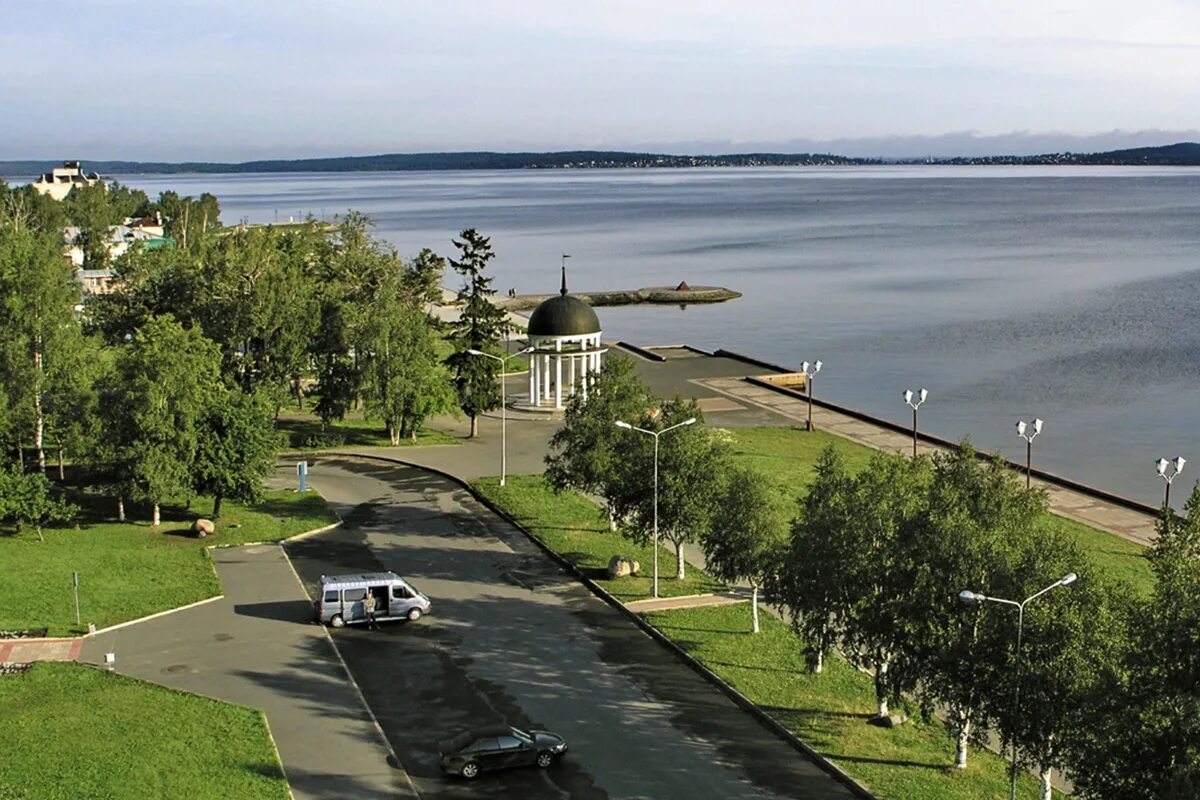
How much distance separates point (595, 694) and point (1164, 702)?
13.7 m

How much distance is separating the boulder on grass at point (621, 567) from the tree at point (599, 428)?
2.99 m

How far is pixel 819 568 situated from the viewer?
1014 inches

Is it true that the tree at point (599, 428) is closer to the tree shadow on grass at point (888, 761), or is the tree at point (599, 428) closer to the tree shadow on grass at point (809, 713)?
the tree shadow on grass at point (809, 713)

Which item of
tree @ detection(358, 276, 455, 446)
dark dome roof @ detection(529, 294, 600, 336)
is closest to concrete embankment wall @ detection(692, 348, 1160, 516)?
dark dome roof @ detection(529, 294, 600, 336)

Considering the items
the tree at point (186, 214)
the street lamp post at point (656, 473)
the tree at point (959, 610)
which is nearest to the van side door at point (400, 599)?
the street lamp post at point (656, 473)

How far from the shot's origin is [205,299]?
5666 cm

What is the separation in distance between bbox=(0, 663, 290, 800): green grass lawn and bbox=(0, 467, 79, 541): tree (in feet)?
37.9

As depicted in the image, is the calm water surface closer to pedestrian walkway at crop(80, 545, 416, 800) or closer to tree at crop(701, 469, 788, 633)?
tree at crop(701, 469, 788, 633)

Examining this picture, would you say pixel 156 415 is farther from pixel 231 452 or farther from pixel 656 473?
pixel 656 473

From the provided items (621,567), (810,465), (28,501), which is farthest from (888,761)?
(28,501)

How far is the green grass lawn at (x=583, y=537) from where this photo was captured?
35.8 metres

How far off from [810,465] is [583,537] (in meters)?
13.7

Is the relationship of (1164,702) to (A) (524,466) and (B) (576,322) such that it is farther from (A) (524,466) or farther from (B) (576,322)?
(B) (576,322)

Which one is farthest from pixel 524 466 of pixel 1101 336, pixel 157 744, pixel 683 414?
pixel 1101 336
